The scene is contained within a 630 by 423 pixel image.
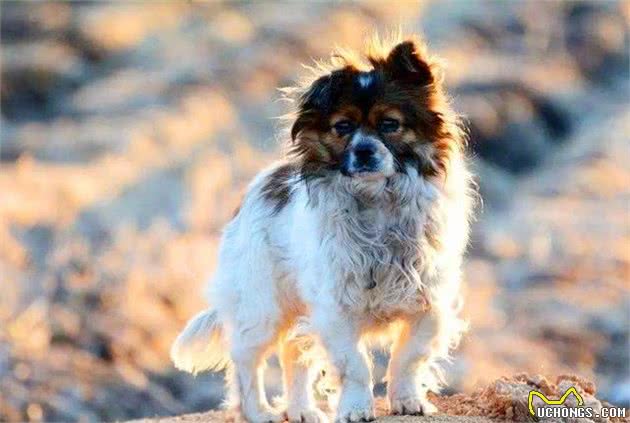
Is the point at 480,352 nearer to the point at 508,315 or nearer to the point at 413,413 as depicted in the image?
the point at 508,315

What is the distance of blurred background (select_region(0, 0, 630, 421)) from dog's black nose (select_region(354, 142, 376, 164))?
24.3ft

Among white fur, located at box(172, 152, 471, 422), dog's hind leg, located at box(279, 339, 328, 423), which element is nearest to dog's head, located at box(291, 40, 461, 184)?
white fur, located at box(172, 152, 471, 422)

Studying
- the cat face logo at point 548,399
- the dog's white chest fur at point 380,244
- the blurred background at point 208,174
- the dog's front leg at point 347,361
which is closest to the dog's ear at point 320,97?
the dog's white chest fur at point 380,244

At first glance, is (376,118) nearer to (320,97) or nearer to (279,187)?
(320,97)

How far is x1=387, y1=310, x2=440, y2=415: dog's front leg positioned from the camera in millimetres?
9000

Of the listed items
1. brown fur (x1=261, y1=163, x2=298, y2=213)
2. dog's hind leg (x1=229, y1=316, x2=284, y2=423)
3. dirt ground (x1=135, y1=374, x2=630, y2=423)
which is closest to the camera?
dirt ground (x1=135, y1=374, x2=630, y2=423)

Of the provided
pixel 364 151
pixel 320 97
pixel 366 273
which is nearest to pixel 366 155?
pixel 364 151

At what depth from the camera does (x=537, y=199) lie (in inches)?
1001

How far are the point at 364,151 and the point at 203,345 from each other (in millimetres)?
2405

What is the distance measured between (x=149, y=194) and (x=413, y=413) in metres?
13.4

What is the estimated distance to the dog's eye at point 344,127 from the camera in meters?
8.77

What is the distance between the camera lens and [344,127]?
28.8 ft

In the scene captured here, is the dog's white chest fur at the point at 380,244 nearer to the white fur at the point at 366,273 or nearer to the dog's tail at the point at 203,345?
the white fur at the point at 366,273

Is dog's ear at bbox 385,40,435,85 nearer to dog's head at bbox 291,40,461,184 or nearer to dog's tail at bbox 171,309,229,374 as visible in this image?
dog's head at bbox 291,40,461,184
